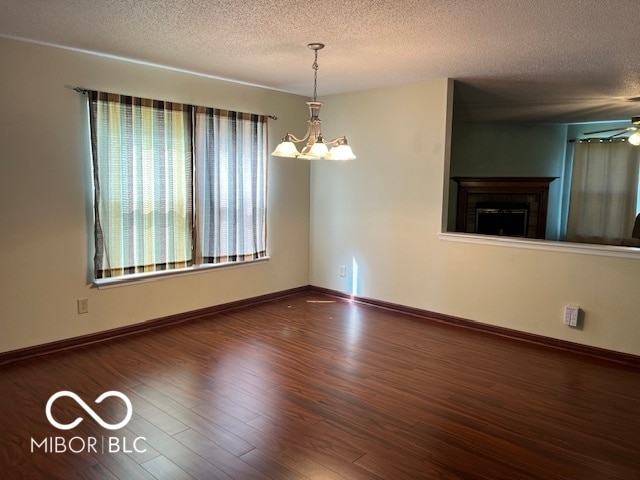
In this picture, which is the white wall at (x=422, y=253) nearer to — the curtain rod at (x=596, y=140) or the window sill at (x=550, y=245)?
the window sill at (x=550, y=245)

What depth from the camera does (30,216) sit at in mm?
3498

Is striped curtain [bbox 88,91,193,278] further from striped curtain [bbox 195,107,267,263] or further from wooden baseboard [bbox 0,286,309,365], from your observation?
wooden baseboard [bbox 0,286,309,365]

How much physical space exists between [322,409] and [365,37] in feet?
8.10

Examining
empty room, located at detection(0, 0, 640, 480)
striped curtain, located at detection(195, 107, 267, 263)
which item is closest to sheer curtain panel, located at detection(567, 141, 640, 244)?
empty room, located at detection(0, 0, 640, 480)

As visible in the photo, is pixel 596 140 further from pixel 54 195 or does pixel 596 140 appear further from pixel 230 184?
pixel 54 195

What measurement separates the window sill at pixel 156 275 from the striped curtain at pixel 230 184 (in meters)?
0.07

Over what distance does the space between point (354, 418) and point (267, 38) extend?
8.47 ft

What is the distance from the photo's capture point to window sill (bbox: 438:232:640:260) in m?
3.71

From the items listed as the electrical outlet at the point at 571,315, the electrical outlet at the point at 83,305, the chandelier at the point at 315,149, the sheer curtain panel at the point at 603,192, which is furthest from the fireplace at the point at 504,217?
the electrical outlet at the point at 83,305

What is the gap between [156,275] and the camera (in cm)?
430

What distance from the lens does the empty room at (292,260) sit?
8.40ft

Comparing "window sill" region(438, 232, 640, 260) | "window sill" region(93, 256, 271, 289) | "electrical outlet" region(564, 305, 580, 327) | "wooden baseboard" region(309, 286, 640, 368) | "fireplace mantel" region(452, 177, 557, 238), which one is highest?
"fireplace mantel" region(452, 177, 557, 238)

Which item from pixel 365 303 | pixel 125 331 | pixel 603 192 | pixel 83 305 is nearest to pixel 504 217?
pixel 603 192

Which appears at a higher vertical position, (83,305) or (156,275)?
(156,275)
